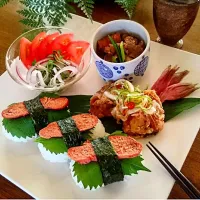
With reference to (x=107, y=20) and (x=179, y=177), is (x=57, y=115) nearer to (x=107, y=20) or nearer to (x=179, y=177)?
(x=179, y=177)

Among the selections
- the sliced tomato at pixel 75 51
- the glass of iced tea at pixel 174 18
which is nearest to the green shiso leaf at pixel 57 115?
the sliced tomato at pixel 75 51

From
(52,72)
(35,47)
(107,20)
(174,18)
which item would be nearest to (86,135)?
(52,72)

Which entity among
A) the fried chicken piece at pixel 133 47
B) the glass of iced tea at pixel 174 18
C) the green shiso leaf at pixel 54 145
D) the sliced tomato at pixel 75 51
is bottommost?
the green shiso leaf at pixel 54 145

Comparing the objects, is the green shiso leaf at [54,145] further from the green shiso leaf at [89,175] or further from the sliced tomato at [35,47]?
the sliced tomato at [35,47]

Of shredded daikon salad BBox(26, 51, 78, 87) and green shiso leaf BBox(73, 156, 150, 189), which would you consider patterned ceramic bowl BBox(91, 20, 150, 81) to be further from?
green shiso leaf BBox(73, 156, 150, 189)

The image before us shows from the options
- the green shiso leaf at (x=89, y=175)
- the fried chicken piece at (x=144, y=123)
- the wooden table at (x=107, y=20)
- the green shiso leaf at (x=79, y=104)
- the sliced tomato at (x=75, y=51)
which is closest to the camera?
the green shiso leaf at (x=89, y=175)

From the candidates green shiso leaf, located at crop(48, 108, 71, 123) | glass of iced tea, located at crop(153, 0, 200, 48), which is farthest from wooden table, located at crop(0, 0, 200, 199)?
green shiso leaf, located at crop(48, 108, 71, 123)

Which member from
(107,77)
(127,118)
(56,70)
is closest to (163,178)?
(127,118)
